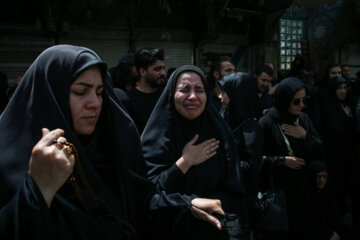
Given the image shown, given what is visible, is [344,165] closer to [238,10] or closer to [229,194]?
[229,194]

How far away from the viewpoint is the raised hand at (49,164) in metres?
0.91

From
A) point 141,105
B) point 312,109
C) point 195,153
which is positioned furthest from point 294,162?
point 312,109

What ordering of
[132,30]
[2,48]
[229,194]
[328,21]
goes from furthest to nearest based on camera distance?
[328,21]
[132,30]
[2,48]
[229,194]

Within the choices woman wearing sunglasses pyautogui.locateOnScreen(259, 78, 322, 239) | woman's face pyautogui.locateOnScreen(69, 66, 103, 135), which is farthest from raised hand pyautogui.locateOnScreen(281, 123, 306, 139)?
woman's face pyautogui.locateOnScreen(69, 66, 103, 135)

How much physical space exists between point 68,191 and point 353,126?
14.2 feet

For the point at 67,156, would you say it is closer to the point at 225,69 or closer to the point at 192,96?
the point at 192,96

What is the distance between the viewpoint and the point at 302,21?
35.6 feet

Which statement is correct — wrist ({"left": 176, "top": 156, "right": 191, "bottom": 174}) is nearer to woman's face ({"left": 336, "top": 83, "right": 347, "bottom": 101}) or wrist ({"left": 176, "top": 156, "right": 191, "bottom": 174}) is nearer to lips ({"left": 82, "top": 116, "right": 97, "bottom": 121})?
lips ({"left": 82, "top": 116, "right": 97, "bottom": 121})

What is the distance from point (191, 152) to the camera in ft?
5.60

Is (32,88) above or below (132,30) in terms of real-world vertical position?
below

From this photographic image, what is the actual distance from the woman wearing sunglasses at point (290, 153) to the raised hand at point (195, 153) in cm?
100

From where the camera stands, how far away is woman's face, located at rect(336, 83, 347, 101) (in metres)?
4.13

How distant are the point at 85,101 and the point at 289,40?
35.0 feet

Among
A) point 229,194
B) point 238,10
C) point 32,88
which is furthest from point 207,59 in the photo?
point 32,88
